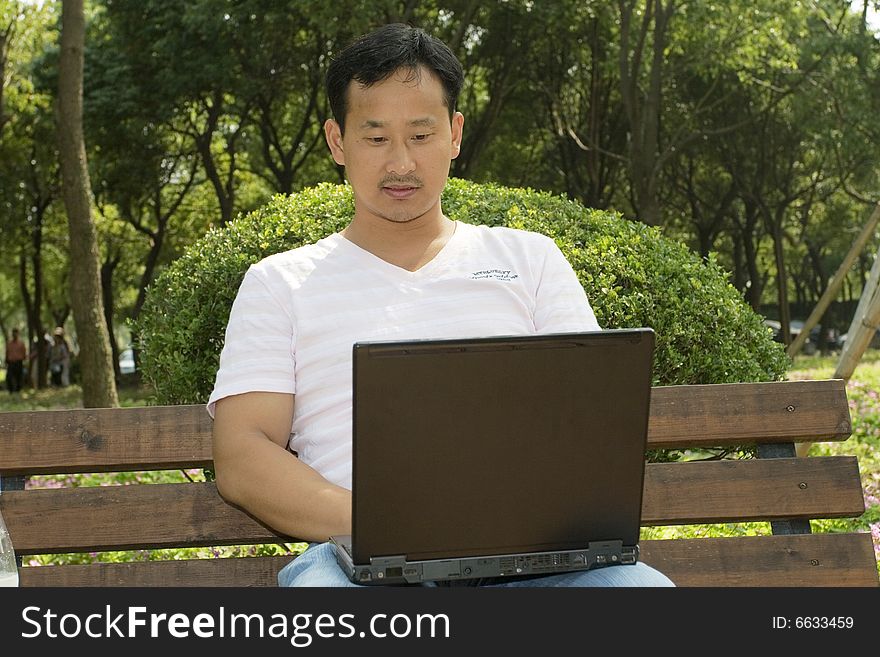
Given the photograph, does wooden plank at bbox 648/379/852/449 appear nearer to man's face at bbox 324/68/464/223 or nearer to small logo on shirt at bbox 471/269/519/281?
small logo on shirt at bbox 471/269/519/281

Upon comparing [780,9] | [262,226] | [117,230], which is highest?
[780,9]

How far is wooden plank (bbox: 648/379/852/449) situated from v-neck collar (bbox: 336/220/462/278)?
2.62ft

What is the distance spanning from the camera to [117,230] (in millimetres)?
32125

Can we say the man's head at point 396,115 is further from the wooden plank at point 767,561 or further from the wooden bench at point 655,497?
the wooden plank at point 767,561

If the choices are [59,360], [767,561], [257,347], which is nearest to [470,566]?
[257,347]

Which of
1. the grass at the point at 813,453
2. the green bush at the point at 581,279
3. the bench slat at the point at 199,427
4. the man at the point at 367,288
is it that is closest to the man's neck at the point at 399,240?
the man at the point at 367,288

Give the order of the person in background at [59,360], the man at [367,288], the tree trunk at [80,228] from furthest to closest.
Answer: the person in background at [59,360], the tree trunk at [80,228], the man at [367,288]

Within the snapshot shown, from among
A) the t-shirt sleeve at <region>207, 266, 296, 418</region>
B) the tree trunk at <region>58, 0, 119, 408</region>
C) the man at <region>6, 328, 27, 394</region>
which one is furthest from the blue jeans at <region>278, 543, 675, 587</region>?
the man at <region>6, 328, 27, 394</region>

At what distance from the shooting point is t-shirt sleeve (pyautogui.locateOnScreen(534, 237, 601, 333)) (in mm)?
3162

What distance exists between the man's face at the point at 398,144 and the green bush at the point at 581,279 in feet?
6.22

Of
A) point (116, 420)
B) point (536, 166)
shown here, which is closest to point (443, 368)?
point (116, 420)

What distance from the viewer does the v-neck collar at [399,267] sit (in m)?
3.16
